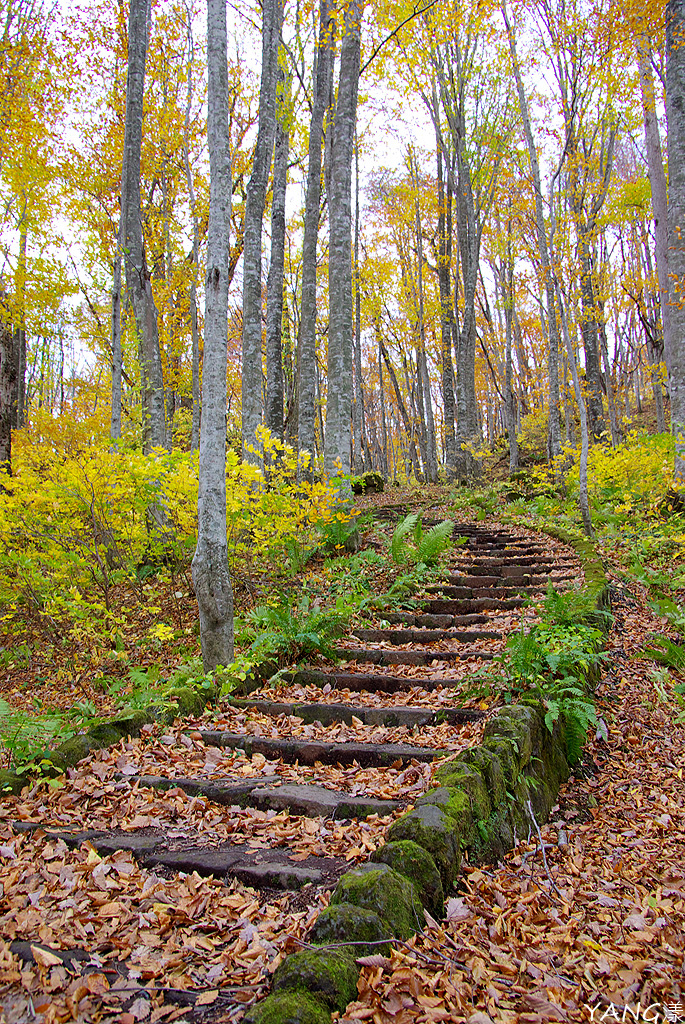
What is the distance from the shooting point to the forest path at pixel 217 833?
213cm

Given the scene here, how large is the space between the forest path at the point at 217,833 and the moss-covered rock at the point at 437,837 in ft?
1.27

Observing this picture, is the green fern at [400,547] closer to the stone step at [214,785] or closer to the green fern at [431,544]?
the green fern at [431,544]

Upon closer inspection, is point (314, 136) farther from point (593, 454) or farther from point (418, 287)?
point (418, 287)

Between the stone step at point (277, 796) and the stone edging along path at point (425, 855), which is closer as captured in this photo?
the stone edging along path at point (425, 855)

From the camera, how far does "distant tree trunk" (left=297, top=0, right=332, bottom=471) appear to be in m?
11.1

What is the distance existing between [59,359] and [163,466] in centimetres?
2753

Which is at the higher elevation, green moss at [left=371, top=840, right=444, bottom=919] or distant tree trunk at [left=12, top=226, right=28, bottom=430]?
distant tree trunk at [left=12, top=226, right=28, bottom=430]

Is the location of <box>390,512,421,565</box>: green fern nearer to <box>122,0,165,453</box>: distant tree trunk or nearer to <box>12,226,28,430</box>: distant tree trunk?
<box>122,0,165,453</box>: distant tree trunk

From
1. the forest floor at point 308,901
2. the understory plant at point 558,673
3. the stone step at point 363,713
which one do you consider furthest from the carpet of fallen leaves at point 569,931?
the stone step at point 363,713

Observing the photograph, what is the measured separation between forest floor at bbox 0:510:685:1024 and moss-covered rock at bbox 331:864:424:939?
59 mm

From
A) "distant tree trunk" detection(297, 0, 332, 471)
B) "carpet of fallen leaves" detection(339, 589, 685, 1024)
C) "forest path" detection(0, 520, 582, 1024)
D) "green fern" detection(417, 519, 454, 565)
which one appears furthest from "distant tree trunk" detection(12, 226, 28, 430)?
"carpet of fallen leaves" detection(339, 589, 685, 1024)

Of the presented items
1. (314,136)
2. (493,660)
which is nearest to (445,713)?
(493,660)

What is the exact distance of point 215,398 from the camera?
5.15 m

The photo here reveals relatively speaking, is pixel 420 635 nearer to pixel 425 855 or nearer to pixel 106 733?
pixel 106 733
